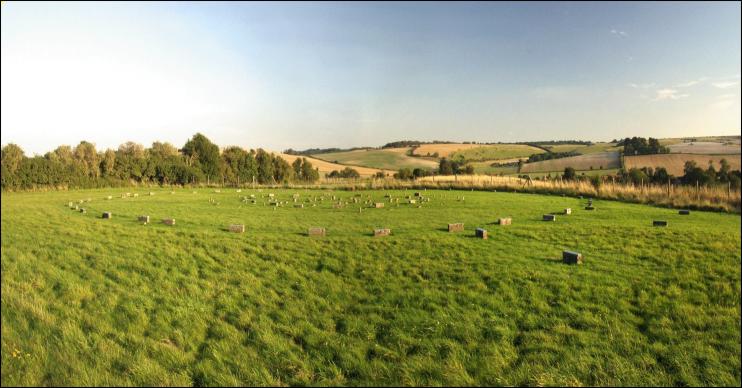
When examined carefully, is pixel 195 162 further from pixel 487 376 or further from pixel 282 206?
pixel 487 376

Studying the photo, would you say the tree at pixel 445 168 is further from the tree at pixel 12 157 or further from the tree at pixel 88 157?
the tree at pixel 12 157

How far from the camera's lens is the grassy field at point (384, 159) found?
354ft

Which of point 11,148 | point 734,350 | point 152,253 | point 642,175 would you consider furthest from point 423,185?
point 11,148

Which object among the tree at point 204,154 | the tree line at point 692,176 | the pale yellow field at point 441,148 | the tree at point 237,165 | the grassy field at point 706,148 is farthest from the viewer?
the pale yellow field at point 441,148

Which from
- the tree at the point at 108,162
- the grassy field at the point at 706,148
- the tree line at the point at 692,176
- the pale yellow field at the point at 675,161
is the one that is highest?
the tree at the point at 108,162

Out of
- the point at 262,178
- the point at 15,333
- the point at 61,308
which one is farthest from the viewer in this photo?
the point at 262,178

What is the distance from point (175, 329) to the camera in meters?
7.06

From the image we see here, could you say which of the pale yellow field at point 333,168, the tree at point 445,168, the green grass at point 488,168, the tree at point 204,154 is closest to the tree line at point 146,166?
the tree at point 204,154

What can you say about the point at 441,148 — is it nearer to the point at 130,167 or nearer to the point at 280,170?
the point at 280,170

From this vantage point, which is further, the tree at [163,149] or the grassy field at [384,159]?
the grassy field at [384,159]

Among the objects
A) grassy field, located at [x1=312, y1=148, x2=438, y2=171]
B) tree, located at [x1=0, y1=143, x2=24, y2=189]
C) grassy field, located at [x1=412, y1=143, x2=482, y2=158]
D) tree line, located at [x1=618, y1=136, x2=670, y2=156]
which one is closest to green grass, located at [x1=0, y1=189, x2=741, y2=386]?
tree line, located at [x1=618, y1=136, x2=670, y2=156]

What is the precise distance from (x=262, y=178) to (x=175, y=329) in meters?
71.4

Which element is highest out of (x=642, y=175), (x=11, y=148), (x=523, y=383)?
(x=11, y=148)

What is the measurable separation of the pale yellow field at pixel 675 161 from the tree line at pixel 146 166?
192 ft
